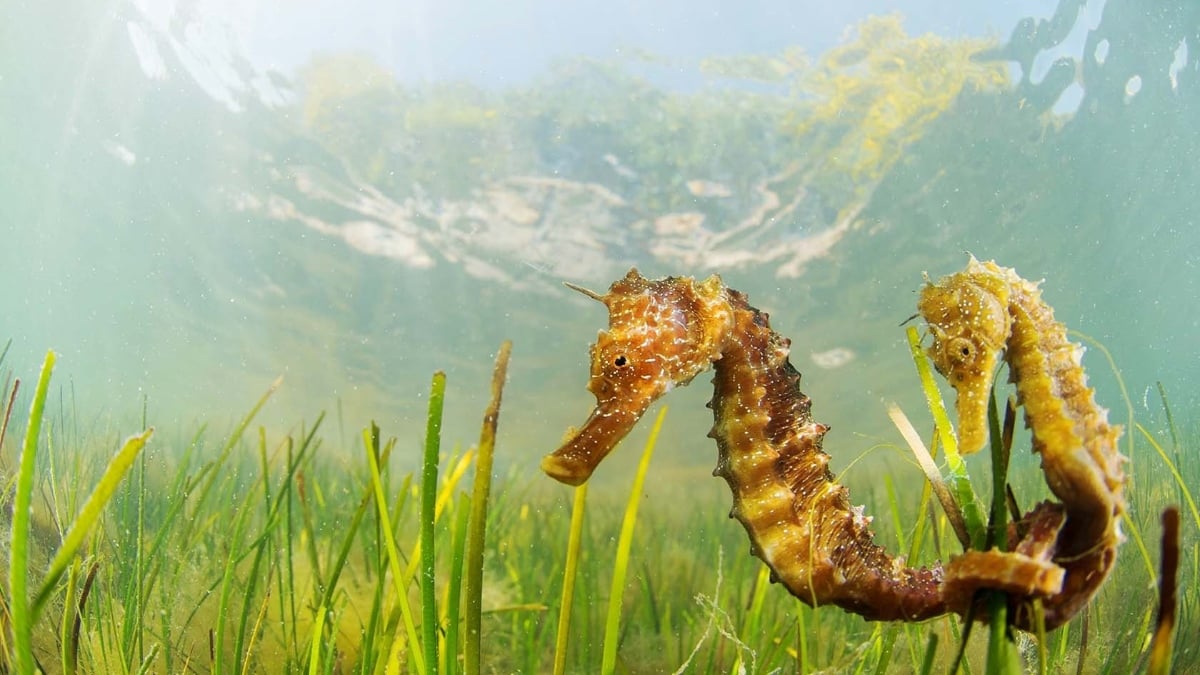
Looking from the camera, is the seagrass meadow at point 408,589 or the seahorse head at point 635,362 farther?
the seahorse head at point 635,362

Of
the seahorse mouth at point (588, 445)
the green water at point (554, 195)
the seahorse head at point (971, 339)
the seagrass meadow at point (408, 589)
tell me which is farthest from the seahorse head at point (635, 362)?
the green water at point (554, 195)

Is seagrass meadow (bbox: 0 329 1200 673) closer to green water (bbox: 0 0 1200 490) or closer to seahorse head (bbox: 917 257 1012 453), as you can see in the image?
seahorse head (bbox: 917 257 1012 453)

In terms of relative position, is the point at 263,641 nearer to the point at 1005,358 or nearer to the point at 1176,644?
the point at 1005,358

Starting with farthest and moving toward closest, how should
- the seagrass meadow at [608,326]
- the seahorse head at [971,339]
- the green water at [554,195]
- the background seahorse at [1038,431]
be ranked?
the green water at [554,195]
the seagrass meadow at [608,326]
the seahorse head at [971,339]
the background seahorse at [1038,431]

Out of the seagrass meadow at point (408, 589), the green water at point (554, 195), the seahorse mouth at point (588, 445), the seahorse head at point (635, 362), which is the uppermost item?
the green water at point (554, 195)

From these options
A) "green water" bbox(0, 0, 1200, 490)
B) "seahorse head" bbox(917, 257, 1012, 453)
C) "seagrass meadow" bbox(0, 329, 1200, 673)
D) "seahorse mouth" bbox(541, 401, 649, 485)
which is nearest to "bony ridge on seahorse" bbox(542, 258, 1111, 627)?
"seahorse mouth" bbox(541, 401, 649, 485)

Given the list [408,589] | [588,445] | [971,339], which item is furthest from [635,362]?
[408,589]

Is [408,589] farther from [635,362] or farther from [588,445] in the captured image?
[635,362]

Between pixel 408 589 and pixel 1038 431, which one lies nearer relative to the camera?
pixel 1038 431

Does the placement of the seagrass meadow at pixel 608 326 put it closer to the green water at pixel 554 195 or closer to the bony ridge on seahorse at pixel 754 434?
the bony ridge on seahorse at pixel 754 434
